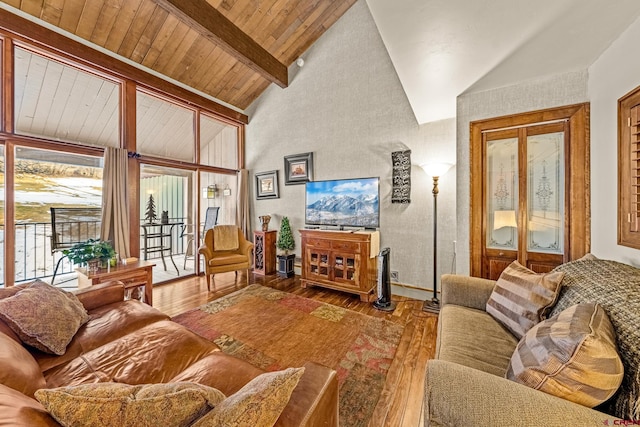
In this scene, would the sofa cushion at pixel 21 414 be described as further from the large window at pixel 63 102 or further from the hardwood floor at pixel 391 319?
the large window at pixel 63 102

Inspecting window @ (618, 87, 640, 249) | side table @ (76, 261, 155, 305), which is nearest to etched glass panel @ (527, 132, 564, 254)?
window @ (618, 87, 640, 249)

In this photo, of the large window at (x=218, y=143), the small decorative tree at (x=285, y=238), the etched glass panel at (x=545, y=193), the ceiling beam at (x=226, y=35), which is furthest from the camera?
the large window at (x=218, y=143)

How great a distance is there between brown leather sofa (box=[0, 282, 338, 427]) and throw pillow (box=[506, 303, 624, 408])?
2.43 ft

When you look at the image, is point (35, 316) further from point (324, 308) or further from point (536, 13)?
point (536, 13)

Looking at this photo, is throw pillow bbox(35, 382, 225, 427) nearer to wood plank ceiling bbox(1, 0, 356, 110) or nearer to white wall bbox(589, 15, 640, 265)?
white wall bbox(589, 15, 640, 265)

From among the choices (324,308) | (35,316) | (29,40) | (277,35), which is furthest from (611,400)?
(29,40)

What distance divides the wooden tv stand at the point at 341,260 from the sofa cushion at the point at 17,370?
8.87 feet

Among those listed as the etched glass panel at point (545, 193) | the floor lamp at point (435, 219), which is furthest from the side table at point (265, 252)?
the etched glass panel at point (545, 193)

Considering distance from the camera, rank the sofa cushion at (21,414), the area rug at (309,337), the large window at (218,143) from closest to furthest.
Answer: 1. the sofa cushion at (21,414)
2. the area rug at (309,337)
3. the large window at (218,143)

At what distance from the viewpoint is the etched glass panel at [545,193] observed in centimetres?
217

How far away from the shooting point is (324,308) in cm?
290

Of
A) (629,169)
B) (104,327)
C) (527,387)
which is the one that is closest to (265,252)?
(104,327)

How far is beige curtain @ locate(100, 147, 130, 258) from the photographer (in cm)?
318

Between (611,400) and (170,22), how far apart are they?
5034mm
